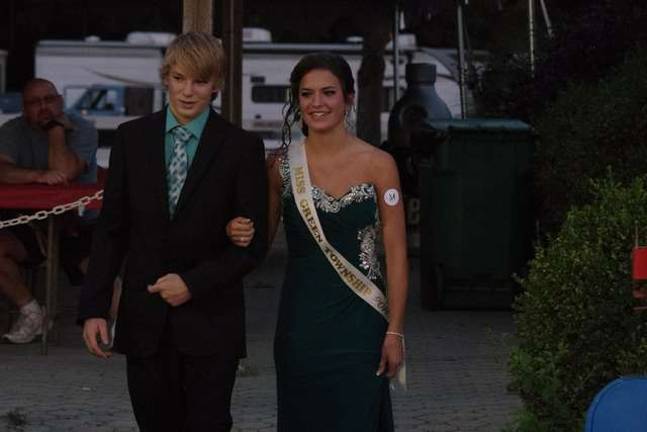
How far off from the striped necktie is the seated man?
208 inches

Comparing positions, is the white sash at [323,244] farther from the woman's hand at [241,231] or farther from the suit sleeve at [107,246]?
the suit sleeve at [107,246]

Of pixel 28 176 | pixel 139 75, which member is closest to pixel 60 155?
pixel 28 176

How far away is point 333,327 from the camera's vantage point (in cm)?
537

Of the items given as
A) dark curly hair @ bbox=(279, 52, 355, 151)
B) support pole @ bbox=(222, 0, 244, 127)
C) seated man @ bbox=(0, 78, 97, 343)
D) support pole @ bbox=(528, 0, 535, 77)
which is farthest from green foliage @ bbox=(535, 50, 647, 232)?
dark curly hair @ bbox=(279, 52, 355, 151)

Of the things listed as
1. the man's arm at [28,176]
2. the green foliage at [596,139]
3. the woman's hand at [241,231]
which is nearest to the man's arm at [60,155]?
the man's arm at [28,176]

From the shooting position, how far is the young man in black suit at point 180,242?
5141 mm

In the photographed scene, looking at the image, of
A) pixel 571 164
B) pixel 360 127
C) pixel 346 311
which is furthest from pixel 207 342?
pixel 360 127

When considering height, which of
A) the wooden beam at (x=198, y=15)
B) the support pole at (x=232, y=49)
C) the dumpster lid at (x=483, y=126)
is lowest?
the dumpster lid at (x=483, y=126)

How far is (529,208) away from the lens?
40.8 feet

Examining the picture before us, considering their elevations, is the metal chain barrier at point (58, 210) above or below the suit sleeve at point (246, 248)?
above

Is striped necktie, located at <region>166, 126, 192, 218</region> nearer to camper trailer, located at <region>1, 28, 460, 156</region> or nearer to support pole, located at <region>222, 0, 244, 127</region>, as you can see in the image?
support pole, located at <region>222, 0, 244, 127</region>

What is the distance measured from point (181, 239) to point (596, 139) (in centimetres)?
578

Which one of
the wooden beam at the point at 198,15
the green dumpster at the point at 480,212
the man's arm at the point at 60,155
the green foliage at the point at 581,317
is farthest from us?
the green dumpster at the point at 480,212

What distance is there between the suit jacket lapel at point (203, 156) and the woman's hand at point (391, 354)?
79cm
